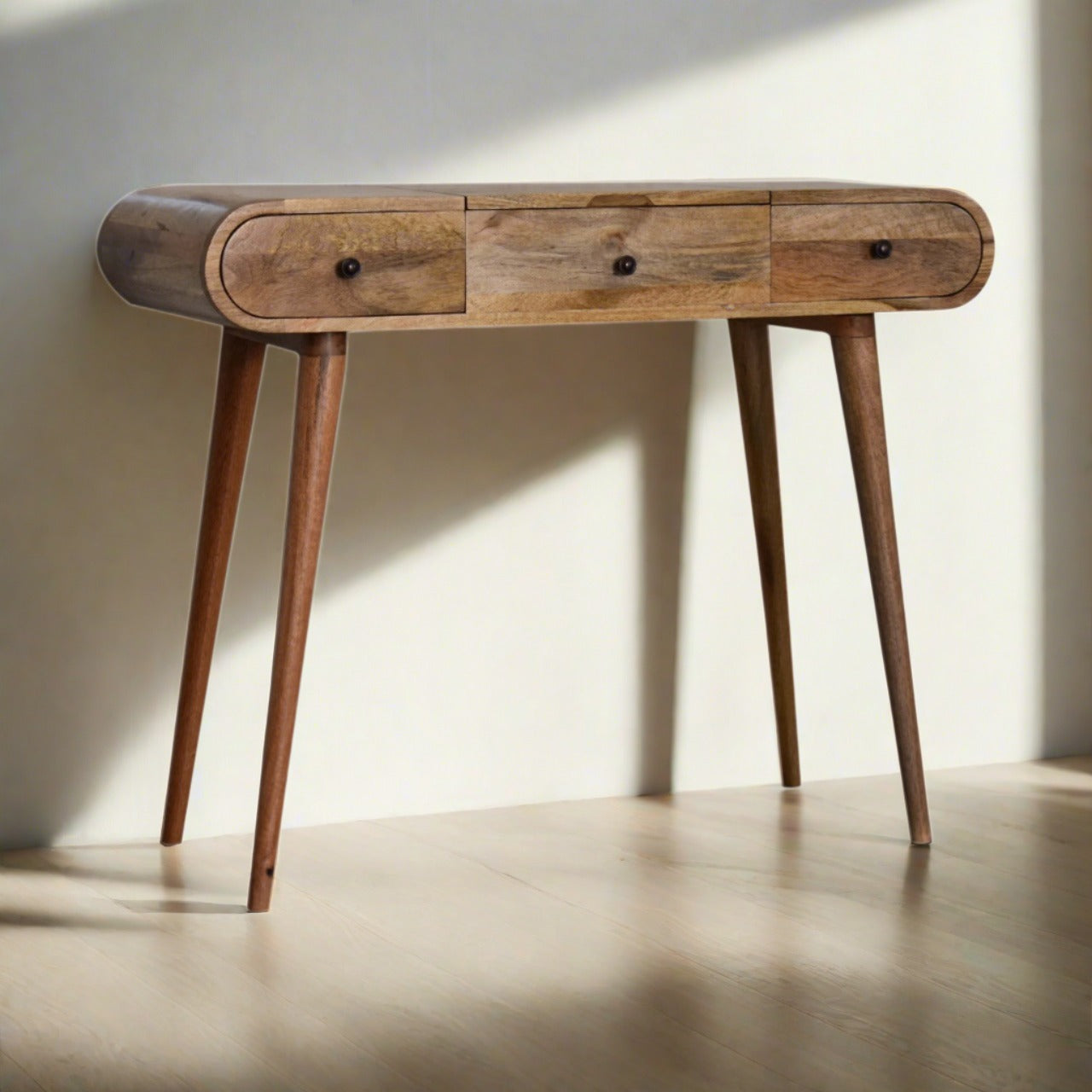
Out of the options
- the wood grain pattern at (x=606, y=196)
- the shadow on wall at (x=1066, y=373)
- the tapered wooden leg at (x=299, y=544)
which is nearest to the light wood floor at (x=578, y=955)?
the tapered wooden leg at (x=299, y=544)

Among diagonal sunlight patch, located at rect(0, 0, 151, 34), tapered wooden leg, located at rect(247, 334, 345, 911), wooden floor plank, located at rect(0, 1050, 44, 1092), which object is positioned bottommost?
wooden floor plank, located at rect(0, 1050, 44, 1092)

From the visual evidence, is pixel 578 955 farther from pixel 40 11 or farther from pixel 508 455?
pixel 40 11

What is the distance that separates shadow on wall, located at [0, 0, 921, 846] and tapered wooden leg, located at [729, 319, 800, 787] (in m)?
0.16

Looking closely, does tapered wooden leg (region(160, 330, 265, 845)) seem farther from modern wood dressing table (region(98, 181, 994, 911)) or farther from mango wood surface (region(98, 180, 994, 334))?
mango wood surface (region(98, 180, 994, 334))

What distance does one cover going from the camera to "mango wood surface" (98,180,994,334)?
1.59 meters

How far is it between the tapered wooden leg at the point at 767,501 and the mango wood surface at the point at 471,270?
234mm

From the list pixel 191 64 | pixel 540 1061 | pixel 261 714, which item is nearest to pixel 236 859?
pixel 261 714

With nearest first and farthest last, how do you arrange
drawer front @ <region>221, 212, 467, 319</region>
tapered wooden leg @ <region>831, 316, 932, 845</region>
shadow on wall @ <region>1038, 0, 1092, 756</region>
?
drawer front @ <region>221, 212, 467, 319</region>
tapered wooden leg @ <region>831, 316, 932, 845</region>
shadow on wall @ <region>1038, 0, 1092, 756</region>

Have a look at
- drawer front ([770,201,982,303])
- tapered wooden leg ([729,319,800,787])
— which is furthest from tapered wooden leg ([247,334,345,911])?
tapered wooden leg ([729,319,800,787])

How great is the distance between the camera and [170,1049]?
4.60ft

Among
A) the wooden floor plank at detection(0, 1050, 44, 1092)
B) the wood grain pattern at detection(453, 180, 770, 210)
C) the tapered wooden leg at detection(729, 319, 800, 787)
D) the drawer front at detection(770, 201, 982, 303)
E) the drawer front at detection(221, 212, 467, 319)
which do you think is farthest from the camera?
the tapered wooden leg at detection(729, 319, 800, 787)

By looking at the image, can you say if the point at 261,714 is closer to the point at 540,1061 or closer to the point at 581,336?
the point at 581,336

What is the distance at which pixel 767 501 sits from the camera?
216 centimetres

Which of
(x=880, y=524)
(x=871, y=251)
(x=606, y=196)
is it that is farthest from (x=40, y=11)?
(x=880, y=524)
